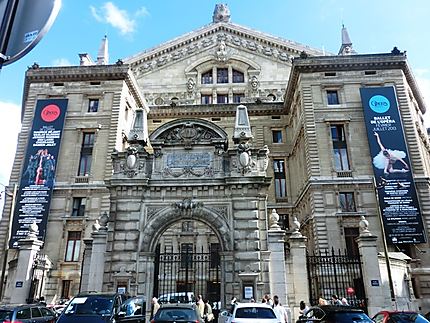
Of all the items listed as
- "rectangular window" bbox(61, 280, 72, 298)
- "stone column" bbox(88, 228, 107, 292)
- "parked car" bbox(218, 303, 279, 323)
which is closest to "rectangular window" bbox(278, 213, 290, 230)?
"rectangular window" bbox(61, 280, 72, 298)

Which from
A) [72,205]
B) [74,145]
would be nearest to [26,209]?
[72,205]

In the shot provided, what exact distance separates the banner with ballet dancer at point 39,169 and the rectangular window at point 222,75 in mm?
19999

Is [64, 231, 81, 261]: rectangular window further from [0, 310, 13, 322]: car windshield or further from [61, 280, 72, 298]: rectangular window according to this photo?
[0, 310, 13, 322]: car windshield

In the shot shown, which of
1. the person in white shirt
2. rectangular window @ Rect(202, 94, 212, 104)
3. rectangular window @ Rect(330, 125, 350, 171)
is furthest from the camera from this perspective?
rectangular window @ Rect(202, 94, 212, 104)

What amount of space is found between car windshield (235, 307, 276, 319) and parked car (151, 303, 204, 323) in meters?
→ 1.67

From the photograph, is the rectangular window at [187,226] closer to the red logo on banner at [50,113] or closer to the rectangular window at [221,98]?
the red logo on banner at [50,113]

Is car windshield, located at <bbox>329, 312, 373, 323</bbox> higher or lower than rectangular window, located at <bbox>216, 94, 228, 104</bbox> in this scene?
lower

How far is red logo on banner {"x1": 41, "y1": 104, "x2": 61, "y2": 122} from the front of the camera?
36156mm

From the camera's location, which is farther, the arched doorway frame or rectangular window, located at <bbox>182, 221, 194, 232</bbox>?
rectangular window, located at <bbox>182, 221, 194, 232</bbox>

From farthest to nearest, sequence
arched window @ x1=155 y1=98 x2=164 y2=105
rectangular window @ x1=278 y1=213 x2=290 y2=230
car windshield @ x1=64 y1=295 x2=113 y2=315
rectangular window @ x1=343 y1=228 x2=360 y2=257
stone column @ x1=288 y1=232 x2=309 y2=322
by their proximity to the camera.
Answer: arched window @ x1=155 y1=98 x2=164 y2=105
rectangular window @ x1=278 y1=213 x2=290 y2=230
rectangular window @ x1=343 y1=228 x2=360 y2=257
stone column @ x1=288 y1=232 x2=309 y2=322
car windshield @ x1=64 y1=295 x2=113 y2=315

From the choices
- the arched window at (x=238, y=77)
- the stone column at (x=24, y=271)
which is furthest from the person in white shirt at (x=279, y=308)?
the arched window at (x=238, y=77)

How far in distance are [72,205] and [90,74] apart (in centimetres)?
1434

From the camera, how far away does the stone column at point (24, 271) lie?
2112cm

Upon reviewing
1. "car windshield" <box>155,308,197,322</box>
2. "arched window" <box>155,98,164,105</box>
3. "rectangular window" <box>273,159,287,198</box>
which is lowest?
"car windshield" <box>155,308,197,322</box>
